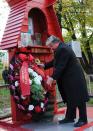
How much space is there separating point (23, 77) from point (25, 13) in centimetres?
147

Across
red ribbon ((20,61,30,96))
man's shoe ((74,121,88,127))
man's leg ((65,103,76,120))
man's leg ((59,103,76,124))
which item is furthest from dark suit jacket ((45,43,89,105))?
red ribbon ((20,61,30,96))

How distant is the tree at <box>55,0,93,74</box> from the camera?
1803 centimetres

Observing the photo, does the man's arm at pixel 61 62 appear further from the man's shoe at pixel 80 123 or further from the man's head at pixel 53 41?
the man's shoe at pixel 80 123

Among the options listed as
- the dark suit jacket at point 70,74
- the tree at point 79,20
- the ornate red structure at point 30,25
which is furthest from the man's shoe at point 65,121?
the tree at point 79,20

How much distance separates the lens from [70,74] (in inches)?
247

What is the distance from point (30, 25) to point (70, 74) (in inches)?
71.3

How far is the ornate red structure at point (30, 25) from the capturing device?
679cm

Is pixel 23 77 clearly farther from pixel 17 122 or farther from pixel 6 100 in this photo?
pixel 6 100

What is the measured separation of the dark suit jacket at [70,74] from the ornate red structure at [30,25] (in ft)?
3.22

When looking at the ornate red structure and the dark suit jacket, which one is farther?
the ornate red structure

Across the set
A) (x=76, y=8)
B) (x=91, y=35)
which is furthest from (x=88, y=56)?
(x=76, y=8)

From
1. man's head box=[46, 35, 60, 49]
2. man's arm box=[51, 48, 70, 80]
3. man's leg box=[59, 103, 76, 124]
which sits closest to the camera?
man's arm box=[51, 48, 70, 80]

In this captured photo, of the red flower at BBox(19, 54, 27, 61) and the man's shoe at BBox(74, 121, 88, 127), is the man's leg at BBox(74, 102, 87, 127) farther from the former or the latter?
the red flower at BBox(19, 54, 27, 61)

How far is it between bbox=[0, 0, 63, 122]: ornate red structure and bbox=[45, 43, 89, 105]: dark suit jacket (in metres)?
0.98
